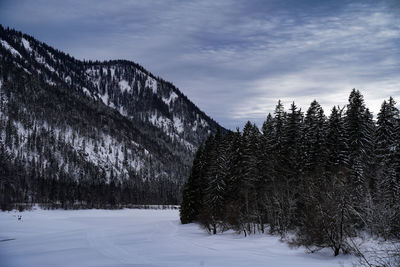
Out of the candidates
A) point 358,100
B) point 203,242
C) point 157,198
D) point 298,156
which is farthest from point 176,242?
point 157,198

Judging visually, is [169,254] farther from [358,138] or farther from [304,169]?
[358,138]

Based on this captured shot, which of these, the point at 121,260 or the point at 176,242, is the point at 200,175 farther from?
the point at 121,260

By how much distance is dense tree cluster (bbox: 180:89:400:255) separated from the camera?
31.9 meters

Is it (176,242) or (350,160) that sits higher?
(350,160)

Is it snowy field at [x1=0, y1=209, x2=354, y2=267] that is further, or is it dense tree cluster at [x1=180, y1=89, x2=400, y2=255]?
dense tree cluster at [x1=180, y1=89, x2=400, y2=255]

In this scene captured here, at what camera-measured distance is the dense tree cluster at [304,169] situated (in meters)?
31.9

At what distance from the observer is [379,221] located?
88.3 ft

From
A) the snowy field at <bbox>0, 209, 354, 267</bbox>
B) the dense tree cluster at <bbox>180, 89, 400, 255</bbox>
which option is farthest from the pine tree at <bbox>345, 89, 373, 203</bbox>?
the snowy field at <bbox>0, 209, 354, 267</bbox>

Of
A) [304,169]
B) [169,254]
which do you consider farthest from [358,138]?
[169,254]

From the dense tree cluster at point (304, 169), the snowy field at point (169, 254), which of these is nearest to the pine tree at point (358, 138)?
the dense tree cluster at point (304, 169)

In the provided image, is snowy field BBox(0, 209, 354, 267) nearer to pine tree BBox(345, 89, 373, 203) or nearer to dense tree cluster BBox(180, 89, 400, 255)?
dense tree cluster BBox(180, 89, 400, 255)

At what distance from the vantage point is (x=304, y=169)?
40.9 m

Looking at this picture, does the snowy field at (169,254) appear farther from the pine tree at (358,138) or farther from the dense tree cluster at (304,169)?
the pine tree at (358,138)

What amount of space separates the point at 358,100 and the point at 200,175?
1155 inches
